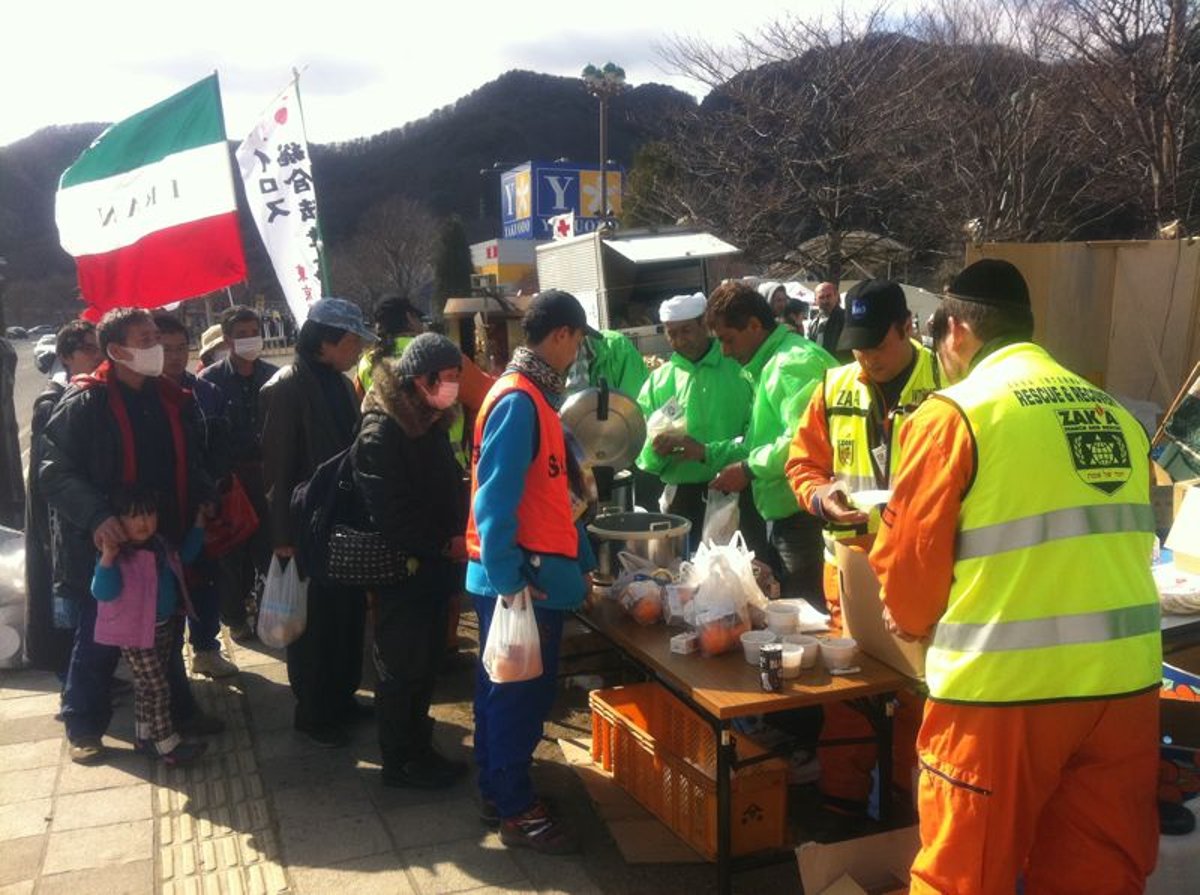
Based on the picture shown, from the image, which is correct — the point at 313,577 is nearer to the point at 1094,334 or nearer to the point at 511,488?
the point at 511,488

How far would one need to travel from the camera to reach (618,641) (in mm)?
3393

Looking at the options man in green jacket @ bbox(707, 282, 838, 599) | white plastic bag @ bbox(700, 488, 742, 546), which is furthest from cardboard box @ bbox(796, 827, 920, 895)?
white plastic bag @ bbox(700, 488, 742, 546)

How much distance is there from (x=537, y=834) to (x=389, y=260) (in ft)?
172

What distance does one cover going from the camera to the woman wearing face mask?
3605 mm

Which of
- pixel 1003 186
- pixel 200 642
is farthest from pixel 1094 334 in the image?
pixel 1003 186

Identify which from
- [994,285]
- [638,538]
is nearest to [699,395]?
[638,538]

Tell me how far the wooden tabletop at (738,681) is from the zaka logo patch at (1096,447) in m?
1.03

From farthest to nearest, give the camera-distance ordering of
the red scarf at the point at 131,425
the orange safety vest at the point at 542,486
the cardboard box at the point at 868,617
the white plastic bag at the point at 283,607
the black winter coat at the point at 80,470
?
the white plastic bag at the point at 283,607 < the red scarf at the point at 131,425 < the black winter coat at the point at 80,470 < the orange safety vest at the point at 542,486 < the cardboard box at the point at 868,617

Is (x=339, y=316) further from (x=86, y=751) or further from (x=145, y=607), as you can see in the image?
(x=86, y=751)

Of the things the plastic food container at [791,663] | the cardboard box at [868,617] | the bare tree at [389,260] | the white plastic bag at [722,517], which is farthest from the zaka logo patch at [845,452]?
the bare tree at [389,260]

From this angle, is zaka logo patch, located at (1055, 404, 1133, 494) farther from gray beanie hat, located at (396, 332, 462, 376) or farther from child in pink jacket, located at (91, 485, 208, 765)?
child in pink jacket, located at (91, 485, 208, 765)

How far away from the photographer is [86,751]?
4238mm

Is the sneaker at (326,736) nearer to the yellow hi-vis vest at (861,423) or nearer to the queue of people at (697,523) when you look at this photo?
the queue of people at (697,523)

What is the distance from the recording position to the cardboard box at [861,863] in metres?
2.81
